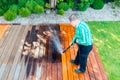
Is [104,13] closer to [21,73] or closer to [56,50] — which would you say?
[56,50]

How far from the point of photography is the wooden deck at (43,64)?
5512 millimetres

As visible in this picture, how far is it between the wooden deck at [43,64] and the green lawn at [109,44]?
32 centimetres

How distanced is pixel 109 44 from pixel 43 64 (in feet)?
8.06

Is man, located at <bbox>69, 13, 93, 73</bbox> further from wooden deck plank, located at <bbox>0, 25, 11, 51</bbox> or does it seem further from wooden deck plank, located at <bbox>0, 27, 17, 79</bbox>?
wooden deck plank, located at <bbox>0, 25, 11, 51</bbox>

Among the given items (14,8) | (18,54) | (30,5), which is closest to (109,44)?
(18,54)

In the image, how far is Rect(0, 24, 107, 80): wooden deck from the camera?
5512mm

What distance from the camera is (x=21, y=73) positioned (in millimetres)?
5582

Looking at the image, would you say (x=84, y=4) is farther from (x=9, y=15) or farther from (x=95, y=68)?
(x=95, y=68)

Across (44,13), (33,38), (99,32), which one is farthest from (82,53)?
(44,13)

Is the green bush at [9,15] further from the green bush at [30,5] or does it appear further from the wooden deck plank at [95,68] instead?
the wooden deck plank at [95,68]

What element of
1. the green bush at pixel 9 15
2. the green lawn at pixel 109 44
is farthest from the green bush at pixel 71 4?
the green bush at pixel 9 15

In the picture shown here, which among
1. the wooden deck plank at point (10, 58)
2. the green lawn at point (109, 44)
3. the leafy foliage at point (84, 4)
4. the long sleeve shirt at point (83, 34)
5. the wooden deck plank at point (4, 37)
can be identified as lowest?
the green lawn at point (109, 44)

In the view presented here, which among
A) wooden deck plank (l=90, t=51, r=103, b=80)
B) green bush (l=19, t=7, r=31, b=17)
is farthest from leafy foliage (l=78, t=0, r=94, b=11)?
wooden deck plank (l=90, t=51, r=103, b=80)

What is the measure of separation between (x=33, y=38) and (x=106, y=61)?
2.29m
